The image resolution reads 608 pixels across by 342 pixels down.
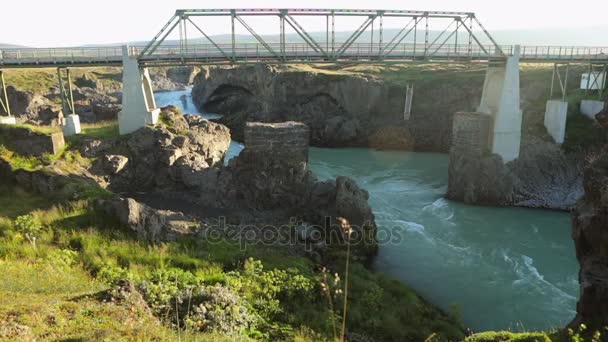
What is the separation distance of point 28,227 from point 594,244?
679 inches

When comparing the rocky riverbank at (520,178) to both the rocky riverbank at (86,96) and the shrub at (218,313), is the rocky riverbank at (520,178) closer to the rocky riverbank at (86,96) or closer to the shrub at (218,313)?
the shrub at (218,313)

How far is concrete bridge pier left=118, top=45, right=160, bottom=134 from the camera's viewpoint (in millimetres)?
30031

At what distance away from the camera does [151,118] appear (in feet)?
100

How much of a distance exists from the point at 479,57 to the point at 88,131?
95.9ft

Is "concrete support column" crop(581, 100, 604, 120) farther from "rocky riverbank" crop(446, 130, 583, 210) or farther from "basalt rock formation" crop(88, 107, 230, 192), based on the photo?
"basalt rock formation" crop(88, 107, 230, 192)

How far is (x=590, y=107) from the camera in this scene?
126ft

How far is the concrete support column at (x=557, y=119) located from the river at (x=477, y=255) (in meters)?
8.05

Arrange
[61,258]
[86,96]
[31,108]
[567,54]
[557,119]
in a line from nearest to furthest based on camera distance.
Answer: [61,258] → [557,119] → [567,54] → [31,108] → [86,96]

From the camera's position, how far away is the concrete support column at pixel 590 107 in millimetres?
37812

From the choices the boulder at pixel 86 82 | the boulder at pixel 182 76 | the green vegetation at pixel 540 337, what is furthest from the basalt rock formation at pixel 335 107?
the boulder at pixel 182 76

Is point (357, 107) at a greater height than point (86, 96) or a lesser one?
lesser

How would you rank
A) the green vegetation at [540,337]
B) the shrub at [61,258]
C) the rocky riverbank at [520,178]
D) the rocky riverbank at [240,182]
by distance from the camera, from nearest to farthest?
1. the green vegetation at [540,337]
2. the shrub at [61,258]
3. the rocky riverbank at [240,182]
4. the rocky riverbank at [520,178]

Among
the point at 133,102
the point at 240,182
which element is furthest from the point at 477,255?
the point at 133,102

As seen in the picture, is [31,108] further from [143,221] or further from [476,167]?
[476,167]
